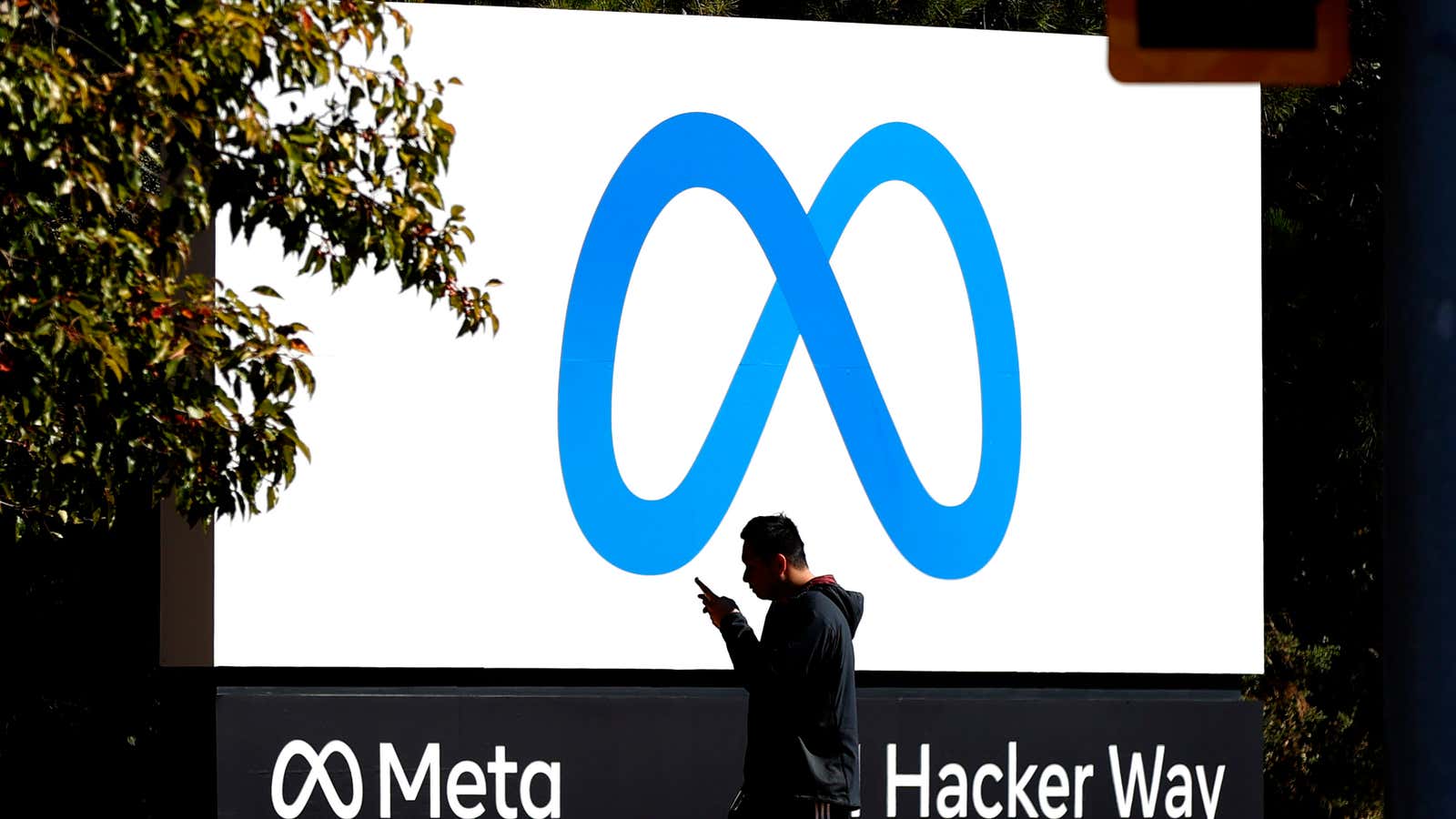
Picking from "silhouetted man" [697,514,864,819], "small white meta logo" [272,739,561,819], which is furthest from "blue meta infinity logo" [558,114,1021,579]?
"silhouetted man" [697,514,864,819]

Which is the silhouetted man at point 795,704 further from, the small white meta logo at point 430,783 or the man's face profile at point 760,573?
the small white meta logo at point 430,783

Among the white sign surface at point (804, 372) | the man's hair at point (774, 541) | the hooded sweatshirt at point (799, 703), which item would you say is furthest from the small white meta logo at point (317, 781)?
the man's hair at point (774, 541)

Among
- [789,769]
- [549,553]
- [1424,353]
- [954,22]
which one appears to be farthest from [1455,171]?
[954,22]

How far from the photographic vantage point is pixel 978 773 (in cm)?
1048

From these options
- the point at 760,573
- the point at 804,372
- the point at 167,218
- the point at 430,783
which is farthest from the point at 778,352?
the point at 167,218

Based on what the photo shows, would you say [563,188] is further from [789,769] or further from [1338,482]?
[1338,482]

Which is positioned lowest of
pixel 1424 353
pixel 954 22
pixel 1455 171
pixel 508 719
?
pixel 508 719

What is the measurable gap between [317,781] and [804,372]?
3125mm

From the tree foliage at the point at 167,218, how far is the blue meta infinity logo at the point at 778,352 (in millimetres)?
2479

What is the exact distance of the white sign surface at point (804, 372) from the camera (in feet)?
33.0

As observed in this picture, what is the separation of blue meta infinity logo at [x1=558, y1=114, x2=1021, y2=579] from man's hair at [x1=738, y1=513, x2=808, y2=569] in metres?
3.13

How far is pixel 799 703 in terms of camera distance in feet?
23.1

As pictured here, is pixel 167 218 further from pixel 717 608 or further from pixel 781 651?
pixel 781 651

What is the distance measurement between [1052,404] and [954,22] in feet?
20.8
